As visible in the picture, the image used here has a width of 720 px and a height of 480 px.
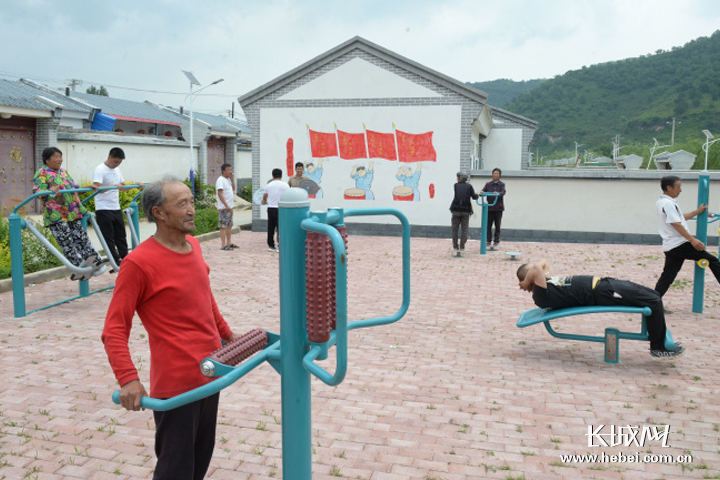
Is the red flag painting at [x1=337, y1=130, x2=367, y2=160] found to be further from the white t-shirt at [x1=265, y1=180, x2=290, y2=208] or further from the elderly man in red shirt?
the elderly man in red shirt

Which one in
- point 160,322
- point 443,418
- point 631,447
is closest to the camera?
point 160,322

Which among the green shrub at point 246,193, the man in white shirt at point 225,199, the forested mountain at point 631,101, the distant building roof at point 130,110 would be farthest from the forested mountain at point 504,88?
the man in white shirt at point 225,199

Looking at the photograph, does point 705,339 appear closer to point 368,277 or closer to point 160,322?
point 368,277

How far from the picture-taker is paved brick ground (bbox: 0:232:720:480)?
3887 millimetres

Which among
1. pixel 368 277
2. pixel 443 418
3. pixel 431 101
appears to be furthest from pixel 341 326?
pixel 431 101

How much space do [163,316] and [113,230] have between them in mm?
6785

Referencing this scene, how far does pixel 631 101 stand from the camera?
85562mm

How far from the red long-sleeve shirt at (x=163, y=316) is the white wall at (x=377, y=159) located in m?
13.4

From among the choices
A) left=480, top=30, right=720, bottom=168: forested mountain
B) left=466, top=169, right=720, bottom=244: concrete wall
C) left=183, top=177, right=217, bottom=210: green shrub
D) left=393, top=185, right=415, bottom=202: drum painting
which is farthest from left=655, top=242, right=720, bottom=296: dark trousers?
left=480, top=30, right=720, bottom=168: forested mountain

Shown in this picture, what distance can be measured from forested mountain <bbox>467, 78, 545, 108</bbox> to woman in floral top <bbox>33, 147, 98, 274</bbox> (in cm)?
10613

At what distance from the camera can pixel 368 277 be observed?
423 inches

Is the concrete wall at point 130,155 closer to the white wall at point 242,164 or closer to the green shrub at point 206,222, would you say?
the green shrub at point 206,222

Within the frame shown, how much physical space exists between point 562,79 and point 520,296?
306ft

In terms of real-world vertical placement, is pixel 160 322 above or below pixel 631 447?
above
